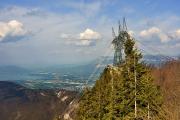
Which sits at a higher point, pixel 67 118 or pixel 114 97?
pixel 114 97

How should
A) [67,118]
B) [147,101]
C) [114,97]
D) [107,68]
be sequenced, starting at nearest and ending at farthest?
[147,101] < [114,97] < [107,68] < [67,118]

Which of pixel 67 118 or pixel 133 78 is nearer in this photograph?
pixel 133 78

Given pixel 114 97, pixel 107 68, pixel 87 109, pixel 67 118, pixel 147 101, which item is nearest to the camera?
pixel 147 101

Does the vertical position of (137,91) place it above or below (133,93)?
above

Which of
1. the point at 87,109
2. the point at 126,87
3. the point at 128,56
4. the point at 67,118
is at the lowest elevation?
the point at 67,118

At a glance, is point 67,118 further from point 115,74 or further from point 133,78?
point 133,78

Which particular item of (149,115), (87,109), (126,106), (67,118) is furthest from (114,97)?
(67,118)

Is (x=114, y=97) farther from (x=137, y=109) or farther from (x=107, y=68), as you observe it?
(x=107, y=68)

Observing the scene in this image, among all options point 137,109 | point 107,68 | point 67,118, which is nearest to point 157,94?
point 137,109

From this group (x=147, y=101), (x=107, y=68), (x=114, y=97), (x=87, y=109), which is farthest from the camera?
(x=107, y=68)
